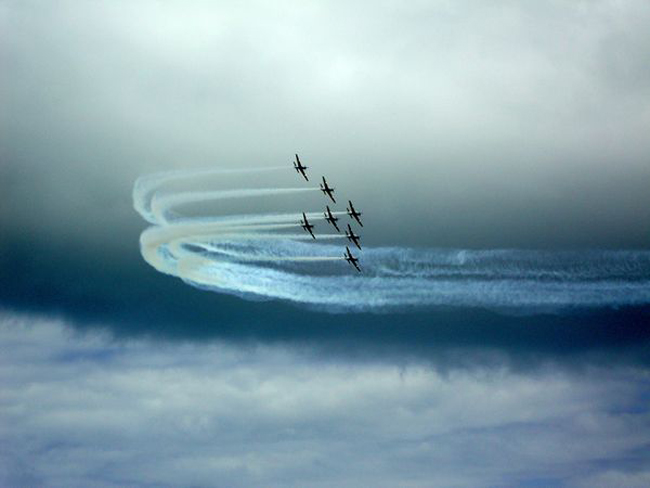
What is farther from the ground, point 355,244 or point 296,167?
point 296,167

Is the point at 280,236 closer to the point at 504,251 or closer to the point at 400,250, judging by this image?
the point at 400,250

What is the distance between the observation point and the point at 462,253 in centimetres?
9256

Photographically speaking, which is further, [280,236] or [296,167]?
[296,167]

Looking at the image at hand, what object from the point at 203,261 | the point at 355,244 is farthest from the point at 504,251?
the point at 203,261

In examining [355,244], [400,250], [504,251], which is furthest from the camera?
[355,244]

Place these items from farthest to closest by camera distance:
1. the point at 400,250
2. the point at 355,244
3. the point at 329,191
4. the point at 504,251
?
the point at 329,191 → the point at 355,244 → the point at 400,250 → the point at 504,251

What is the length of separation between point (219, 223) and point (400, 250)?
58.5 ft

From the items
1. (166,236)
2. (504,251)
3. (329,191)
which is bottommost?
(504,251)

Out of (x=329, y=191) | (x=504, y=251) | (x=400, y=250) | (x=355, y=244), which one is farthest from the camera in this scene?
(x=329, y=191)

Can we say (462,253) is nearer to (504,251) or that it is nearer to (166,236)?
(504,251)

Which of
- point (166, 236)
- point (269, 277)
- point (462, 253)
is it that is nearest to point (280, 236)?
point (269, 277)

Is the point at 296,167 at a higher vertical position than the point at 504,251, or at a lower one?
higher

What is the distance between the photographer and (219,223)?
97625 mm

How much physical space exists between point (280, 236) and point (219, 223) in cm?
680
